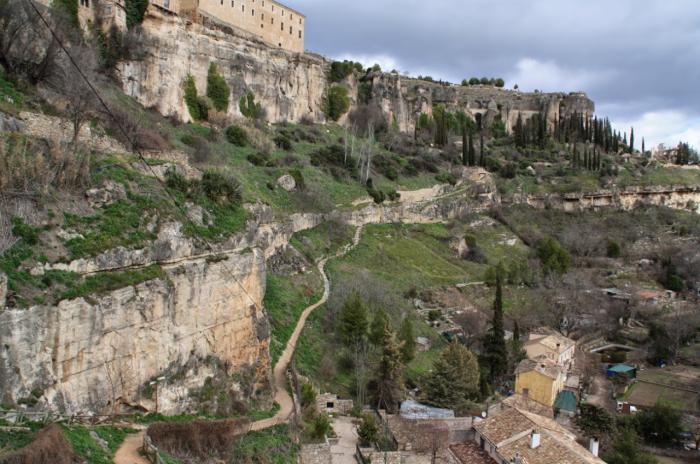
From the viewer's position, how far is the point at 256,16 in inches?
2344

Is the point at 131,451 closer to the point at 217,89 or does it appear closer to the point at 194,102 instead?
the point at 194,102

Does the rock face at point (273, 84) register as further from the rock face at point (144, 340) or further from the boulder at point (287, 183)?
the rock face at point (144, 340)

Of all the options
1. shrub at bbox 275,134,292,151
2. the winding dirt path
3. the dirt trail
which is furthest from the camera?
shrub at bbox 275,134,292,151

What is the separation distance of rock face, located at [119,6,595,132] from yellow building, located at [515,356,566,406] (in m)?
30.7

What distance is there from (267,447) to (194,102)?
3515 centimetres

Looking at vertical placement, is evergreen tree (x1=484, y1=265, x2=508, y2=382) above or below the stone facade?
below

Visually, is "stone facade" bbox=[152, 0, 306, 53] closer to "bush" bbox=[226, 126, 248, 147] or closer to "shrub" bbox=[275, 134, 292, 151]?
"bush" bbox=[226, 126, 248, 147]

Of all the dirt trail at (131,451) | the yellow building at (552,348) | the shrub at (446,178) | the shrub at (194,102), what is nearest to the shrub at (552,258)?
the yellow building at (552,348)

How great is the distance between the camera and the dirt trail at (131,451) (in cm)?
1450

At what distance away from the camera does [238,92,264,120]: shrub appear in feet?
177

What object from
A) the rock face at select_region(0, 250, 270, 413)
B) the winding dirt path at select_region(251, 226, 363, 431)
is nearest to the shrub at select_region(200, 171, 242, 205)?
the rock face at select_region(0, 250, 270, 413)

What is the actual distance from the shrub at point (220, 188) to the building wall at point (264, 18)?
3322cm

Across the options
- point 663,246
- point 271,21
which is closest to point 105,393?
A: point 271,21

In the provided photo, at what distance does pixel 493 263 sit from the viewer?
181ft
